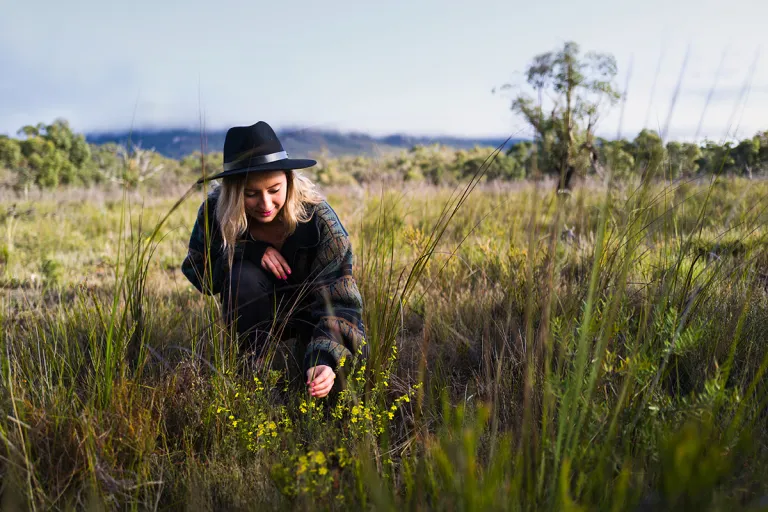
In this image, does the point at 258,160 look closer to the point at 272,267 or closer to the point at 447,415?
the point at 272,267

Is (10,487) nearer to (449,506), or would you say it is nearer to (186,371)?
(186,371)

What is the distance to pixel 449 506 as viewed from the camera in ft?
3.71

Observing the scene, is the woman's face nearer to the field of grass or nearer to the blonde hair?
the blonde hair

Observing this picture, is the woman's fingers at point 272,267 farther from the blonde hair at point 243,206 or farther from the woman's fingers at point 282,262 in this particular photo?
the blonde hair at point 243,206

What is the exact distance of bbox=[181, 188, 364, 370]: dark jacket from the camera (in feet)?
7.35

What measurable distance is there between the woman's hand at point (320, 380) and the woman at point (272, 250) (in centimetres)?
15

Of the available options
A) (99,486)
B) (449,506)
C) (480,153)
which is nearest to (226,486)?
(99,486)

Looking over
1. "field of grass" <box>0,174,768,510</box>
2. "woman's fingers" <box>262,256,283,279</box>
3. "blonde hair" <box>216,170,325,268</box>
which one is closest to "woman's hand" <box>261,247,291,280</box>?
"woman's fingers" <box>262,256,283,279</box>

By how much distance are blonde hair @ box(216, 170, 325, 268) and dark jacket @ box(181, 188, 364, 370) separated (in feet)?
0.15

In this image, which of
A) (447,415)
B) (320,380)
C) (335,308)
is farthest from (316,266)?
(447,415)

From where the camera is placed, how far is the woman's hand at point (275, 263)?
261 cm

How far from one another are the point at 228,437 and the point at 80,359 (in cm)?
66

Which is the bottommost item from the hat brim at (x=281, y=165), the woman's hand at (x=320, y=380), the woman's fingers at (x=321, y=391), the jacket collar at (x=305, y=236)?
the woman's fingers at (x=321, y=391)

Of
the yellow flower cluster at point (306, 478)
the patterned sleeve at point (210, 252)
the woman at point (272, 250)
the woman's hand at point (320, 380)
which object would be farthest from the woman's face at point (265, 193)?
the yellow flower cluster at point (306, 478)
